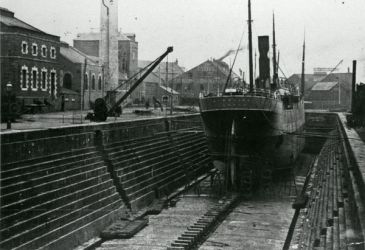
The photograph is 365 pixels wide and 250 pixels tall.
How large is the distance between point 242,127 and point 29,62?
18810mm

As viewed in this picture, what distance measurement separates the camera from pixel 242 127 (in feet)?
66.9

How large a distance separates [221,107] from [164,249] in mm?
8400

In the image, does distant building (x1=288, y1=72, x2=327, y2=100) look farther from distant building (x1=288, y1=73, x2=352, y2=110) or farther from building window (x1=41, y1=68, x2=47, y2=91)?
building window (x1=41, y1=68, x2=47, y2=91)

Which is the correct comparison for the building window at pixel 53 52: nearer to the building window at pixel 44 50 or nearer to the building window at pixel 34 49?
the building window at pixel 44 50

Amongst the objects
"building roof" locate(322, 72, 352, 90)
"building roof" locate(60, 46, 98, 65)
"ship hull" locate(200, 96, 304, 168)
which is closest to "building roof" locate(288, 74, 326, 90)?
"building roof" locate(322, 72, 352, 90)

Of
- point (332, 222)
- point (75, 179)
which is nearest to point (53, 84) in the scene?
point (75, 179)

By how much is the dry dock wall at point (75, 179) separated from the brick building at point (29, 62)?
38.5 feet

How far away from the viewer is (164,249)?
524 inches

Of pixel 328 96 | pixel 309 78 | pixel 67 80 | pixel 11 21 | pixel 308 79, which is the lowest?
pixel 328 96

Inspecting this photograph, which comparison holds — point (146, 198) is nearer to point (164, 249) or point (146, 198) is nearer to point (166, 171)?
point (166, 171)

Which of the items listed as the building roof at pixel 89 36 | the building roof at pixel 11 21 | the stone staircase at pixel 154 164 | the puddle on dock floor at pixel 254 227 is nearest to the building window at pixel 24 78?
the building roof at pixel 11 21

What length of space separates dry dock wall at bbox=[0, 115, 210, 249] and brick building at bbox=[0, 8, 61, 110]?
11.7 meters

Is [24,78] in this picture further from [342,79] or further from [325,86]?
[342,79]

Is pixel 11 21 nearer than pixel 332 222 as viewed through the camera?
No
